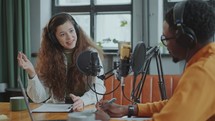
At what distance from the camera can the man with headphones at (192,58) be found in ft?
2.89

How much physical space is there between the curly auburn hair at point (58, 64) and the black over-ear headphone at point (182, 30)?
3.57 ft

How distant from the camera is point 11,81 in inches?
140

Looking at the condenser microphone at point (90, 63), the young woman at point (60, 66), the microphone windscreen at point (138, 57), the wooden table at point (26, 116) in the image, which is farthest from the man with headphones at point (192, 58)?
the young woman at point (60, 66)

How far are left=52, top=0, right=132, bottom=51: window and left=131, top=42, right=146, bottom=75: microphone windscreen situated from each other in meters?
2.27

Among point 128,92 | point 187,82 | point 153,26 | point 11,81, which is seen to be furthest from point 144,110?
point 11,81

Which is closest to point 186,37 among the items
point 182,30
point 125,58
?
point 182,30

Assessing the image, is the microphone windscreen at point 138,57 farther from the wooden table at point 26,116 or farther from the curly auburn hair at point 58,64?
the curly auburn hair at point 58,64

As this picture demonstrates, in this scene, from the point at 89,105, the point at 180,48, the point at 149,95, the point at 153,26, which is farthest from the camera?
the point at 153,26

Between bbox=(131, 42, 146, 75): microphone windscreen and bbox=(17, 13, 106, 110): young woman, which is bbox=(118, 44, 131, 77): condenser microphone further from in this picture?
bbox=(17, 13, 106, 110): young woman

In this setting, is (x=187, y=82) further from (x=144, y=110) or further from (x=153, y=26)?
(x=153, y=26)

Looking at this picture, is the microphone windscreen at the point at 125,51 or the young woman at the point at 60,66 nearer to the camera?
the microphone windscreen at the point at 125,51

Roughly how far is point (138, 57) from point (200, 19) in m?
0.36

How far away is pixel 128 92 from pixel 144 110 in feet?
3.91

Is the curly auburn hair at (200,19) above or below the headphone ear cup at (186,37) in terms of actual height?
above
